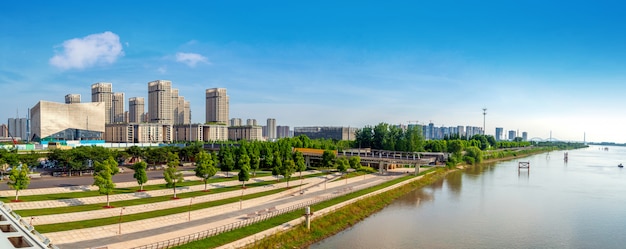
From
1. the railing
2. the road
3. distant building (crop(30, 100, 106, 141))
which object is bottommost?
the railing

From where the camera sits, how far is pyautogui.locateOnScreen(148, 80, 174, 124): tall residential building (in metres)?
114

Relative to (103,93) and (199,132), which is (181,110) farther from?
(199,132)

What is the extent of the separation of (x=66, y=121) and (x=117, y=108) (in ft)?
173

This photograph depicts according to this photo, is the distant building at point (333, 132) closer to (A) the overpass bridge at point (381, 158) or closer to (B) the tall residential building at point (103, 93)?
→ (B) the tall residential building at point (103, 93)

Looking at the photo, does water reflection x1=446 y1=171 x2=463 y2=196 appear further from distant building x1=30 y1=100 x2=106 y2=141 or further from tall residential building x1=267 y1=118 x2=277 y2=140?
tall residential building x1=267 y1=118 x2=277 y2=140

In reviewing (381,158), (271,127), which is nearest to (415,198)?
(381,158)

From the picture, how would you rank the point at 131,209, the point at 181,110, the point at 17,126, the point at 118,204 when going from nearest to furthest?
the point at 131,209 → the point at 118,204 → the point at 181,110 → the point at 17,126

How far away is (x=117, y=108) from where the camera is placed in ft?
427

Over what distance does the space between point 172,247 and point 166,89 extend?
354 ft

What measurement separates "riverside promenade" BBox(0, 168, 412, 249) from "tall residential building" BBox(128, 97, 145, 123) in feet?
348

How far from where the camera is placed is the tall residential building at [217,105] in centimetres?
12975

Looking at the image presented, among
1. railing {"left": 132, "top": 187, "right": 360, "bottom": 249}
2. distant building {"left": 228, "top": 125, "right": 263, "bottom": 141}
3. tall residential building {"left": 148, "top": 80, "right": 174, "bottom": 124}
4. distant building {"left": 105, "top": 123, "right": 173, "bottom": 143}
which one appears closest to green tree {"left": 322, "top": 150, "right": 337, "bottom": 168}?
railing {"left": 132, "top": 187, "right": 360, "bottom": 249}

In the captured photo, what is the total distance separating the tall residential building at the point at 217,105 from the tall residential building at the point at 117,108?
1112 inches

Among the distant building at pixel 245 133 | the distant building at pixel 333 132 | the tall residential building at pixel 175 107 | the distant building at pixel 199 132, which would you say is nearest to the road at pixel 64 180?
the distant building at pixel 199 132
